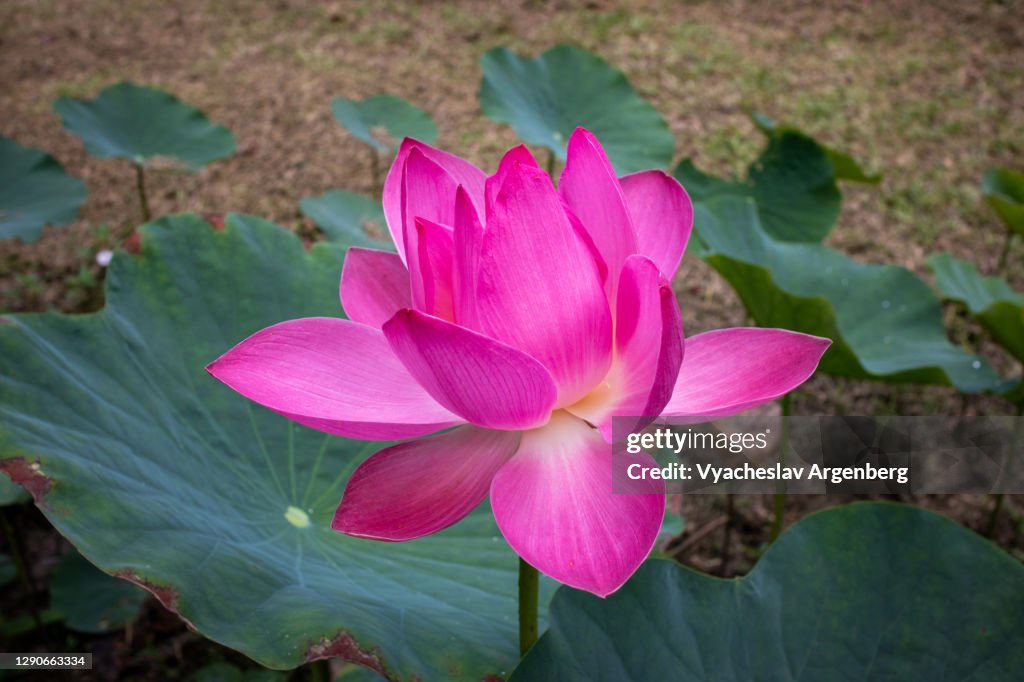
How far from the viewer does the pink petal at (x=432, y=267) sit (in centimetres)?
52

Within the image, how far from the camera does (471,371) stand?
0.48 metres

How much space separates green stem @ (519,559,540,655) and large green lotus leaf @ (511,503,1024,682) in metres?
0.02

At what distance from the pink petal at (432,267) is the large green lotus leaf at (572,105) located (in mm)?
1282

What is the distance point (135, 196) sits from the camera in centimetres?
266

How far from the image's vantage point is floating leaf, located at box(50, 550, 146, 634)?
52.4 inches

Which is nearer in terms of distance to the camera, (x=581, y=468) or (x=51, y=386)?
(x=581, y=468)

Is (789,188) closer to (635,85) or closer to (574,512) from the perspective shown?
(635,85)

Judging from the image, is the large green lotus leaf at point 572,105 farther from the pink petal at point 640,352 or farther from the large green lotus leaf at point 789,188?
the pink petal at point 640,352

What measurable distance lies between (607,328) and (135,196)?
248 cm

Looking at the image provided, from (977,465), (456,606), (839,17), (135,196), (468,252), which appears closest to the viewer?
(468,252)

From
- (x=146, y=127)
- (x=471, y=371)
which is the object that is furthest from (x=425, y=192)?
(x=146, y=127)

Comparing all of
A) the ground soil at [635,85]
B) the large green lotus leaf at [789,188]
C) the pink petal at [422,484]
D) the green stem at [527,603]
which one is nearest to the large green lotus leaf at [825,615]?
the green stem at [527,603]

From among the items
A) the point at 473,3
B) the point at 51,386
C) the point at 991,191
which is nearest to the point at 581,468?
the point at 51,386

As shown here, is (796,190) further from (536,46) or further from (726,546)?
(536,46)
